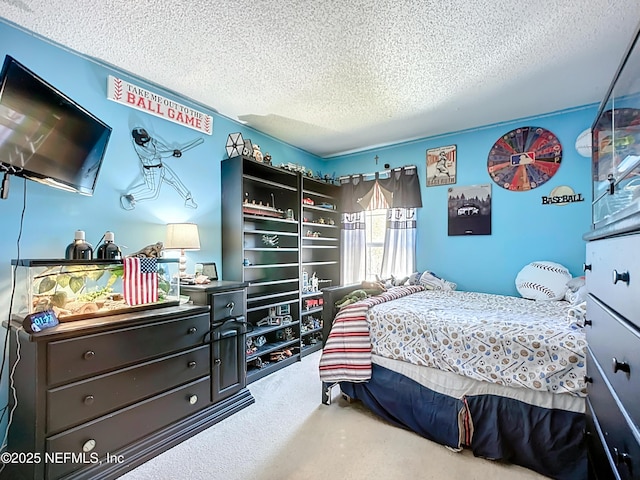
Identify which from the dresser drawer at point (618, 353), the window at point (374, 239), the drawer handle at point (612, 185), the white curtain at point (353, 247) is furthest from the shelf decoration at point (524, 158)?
the dresser drawer at point (618, 353)

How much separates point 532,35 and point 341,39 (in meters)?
1.18

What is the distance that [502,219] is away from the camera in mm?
3203

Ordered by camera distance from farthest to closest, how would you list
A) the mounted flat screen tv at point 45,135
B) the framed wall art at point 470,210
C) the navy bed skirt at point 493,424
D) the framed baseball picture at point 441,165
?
the framed baseball picture at point 441,165 < the framed wall art at point 470,210 < the navy bed skirt at point 493,424 < the mounted flat screen tv at point 45,135

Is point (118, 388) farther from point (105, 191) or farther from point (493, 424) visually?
point (493, 424)

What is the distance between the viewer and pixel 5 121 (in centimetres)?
140

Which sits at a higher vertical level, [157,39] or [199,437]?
[157,39]

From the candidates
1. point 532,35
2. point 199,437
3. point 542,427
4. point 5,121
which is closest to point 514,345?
point 542,427

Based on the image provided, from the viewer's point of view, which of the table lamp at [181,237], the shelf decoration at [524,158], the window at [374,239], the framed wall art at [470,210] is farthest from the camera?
the window at [374,239]

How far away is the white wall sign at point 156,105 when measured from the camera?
222 cm

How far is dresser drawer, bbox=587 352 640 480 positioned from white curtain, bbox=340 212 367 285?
2884mm

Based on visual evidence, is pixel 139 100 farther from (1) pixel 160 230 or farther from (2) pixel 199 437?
(2) pixel 199 437

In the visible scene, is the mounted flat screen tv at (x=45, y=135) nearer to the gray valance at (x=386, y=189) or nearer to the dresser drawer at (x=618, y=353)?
the dresser drawer at (x=618, y=353)

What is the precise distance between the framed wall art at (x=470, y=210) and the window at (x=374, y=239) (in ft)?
2.80

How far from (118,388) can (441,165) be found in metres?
3.61
